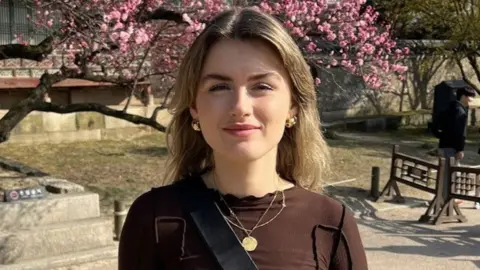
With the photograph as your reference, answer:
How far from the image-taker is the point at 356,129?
17031 mm

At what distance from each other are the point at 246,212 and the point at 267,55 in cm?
44

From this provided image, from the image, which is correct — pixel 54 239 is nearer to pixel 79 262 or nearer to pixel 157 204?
pixel 79 262

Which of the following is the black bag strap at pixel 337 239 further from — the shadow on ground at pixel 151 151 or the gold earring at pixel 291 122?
the shadow on ground at pixel 151 151

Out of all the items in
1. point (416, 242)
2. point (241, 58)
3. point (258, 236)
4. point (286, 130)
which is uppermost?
point (241, 58)

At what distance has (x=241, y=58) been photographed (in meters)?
1.76

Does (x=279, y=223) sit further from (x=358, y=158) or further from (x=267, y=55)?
(x=358, y=158)

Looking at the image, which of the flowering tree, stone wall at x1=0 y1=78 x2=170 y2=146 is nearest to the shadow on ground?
stone wall at x1=0 y1=78 x2=170 y2=146

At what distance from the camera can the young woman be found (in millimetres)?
1715

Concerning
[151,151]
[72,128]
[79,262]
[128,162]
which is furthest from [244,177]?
[72,128]

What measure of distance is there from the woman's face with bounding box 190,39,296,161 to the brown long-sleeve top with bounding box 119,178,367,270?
17 centimetres

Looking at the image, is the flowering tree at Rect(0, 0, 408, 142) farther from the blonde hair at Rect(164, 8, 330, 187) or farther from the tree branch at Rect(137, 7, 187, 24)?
the blonde hair at Rect(164, 8, 330, 187)

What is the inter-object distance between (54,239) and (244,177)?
4838 millimetres

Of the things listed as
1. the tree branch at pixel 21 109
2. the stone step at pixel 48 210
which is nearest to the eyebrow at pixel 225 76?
the stone step at pixel 48 210

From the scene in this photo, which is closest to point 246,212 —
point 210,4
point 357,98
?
point 210,4
